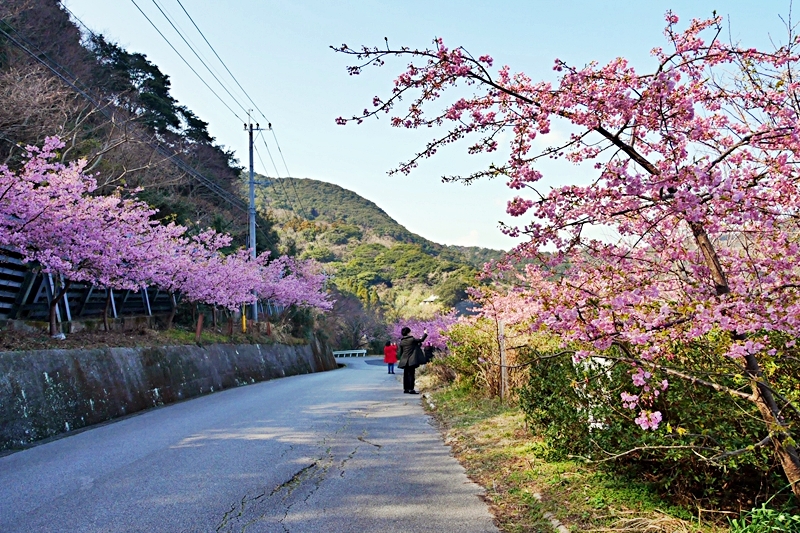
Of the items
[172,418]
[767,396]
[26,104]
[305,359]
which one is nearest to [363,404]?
[172,418]

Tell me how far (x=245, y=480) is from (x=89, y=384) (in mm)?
7305

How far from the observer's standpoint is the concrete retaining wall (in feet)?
30.3

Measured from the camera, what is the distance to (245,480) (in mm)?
5777

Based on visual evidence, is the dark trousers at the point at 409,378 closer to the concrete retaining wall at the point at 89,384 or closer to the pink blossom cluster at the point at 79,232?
the concrete retaining wall at the point at 89,384

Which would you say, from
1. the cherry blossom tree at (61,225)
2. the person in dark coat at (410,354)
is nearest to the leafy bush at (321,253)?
the person in dark coat at (410,354)

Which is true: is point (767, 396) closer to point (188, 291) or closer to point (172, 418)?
point (172, 418)

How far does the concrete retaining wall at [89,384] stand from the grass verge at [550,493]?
678 centimetres

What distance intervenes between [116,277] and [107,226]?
2386mm

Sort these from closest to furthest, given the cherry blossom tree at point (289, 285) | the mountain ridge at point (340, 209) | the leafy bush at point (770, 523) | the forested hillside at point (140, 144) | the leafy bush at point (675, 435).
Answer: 1. the leafy bush at point (770, 523)
2. the leafy bush at point (675, 435)
3. the forested hillside at point (140, 144)
4. the cherry blossom tree at point (289, 285)
5. the mountain ridge at point (340, 209)

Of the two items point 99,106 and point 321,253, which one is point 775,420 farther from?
point 321,253

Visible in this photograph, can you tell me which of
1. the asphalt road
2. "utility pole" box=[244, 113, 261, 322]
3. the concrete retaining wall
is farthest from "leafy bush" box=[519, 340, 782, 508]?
"utility pole" box=[244, 113, 261, 322]

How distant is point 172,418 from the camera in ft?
35.6

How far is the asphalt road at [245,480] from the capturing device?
15.1ft

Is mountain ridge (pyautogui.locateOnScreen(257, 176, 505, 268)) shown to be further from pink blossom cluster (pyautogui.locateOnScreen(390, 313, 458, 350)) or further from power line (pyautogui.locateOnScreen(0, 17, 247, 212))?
power line (pyautogui.locateOnScreen(0, 17, 247, 212))
